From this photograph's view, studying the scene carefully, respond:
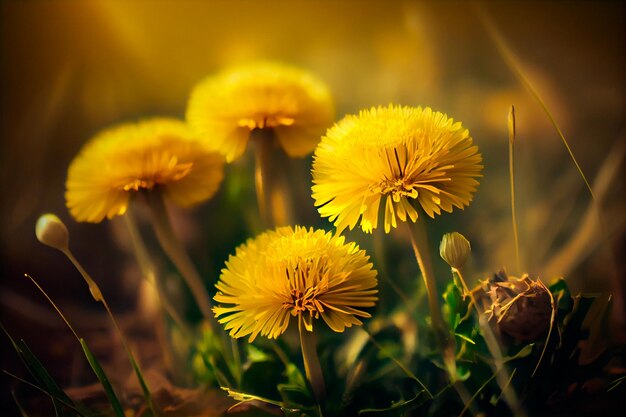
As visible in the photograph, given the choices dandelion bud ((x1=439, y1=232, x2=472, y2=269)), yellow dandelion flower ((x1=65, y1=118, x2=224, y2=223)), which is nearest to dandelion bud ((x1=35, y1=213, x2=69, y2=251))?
yellow dandelion flower ((x1=65, y1=118, x2=224, y2=223))

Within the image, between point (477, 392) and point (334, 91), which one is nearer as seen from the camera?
point (477, 392)

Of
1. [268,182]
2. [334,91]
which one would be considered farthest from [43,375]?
[334,91]

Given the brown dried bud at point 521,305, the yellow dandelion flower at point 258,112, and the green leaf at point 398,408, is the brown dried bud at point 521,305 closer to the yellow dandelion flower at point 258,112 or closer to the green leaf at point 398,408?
the green leaf at point 398,408

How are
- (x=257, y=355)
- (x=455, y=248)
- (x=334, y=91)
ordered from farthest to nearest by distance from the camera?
(x=334, y=91) < (x=257, y=355) < (x=455, y=248)

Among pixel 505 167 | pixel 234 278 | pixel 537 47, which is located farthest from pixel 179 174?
pixel 537 47

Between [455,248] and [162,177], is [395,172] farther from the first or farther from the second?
[162,177]

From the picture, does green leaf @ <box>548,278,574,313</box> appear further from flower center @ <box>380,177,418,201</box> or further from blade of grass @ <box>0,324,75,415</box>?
blade of grass @ <box>0,324,75,415</box>
